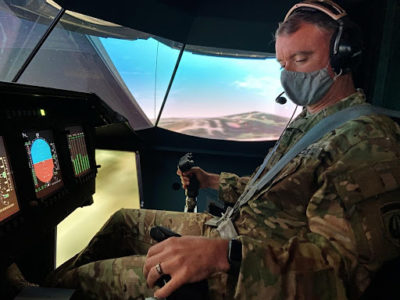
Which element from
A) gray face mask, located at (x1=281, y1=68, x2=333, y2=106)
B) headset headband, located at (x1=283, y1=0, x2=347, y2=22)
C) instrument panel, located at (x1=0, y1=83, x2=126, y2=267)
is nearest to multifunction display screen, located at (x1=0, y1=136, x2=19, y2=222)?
instrument panel, located at (x1=0, y1=83, x2=126, y2=267)

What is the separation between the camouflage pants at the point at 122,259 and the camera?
81cm

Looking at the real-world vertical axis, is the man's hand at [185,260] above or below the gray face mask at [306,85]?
below

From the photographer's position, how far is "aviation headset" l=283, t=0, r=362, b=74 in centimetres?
86

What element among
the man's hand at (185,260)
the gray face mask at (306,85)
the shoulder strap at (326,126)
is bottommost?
the man's hand at (185,260)

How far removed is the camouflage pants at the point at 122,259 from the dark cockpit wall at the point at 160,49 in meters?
0.35

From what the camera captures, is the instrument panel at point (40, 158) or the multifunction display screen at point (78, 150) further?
the multifunction display screen at point (78, 150)

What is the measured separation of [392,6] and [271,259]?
1148 millimetres

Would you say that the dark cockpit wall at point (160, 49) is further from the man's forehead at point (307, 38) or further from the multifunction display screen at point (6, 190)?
the multifunction display screen at point (6, 190)

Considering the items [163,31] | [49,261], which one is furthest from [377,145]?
[163,31]

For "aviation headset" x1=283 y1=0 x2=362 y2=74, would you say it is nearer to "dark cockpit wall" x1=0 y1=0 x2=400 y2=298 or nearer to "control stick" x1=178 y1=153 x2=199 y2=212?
"dark cockpit wall" x1=0 y1=0 x2=400 y2=298

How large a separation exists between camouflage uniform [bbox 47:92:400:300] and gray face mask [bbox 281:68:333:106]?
206mm

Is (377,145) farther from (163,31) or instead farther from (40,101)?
(163,31)

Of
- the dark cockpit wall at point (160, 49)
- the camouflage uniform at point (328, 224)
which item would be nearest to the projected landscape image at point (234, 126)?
the dark cockpit wall at point (160, 49)

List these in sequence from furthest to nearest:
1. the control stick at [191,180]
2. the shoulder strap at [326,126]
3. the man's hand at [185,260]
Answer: the control stick at [191,180]
the shoulder strap at [326,126]
the man's hand at [185,260]
